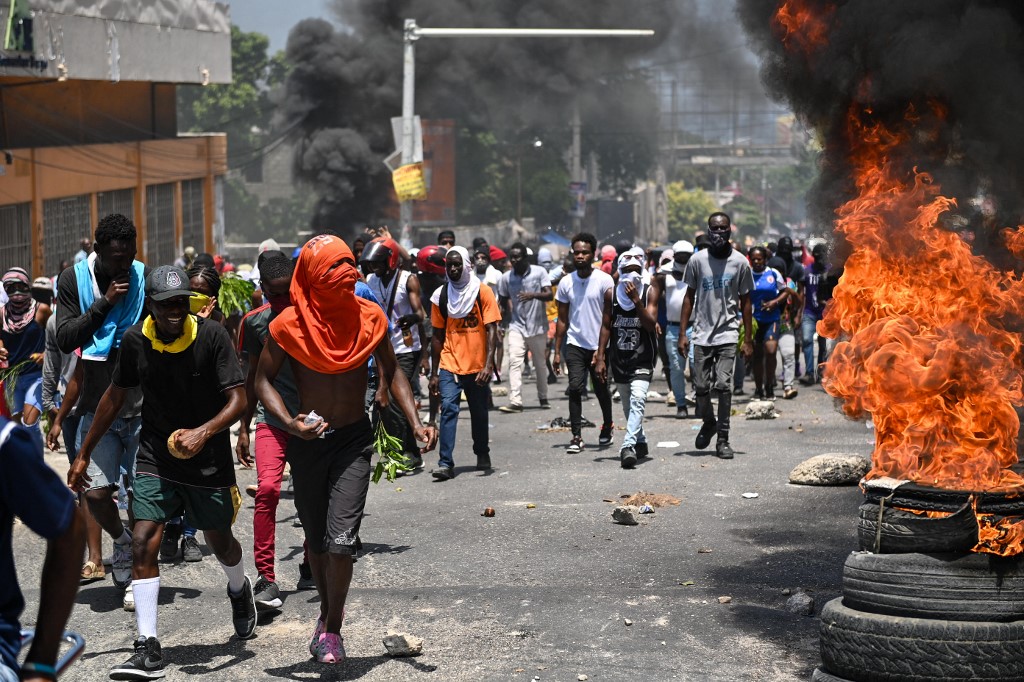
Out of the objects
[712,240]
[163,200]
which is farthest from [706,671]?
[163,200]

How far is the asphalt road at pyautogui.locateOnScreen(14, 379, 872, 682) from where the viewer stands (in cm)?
598

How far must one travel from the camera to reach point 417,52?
46.5 m

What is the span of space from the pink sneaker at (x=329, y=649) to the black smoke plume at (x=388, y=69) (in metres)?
39.4

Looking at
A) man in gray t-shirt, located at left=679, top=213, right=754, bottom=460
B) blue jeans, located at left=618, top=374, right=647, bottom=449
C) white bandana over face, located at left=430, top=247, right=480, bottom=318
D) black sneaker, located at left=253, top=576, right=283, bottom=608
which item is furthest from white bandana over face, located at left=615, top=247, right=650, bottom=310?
black sneaker, located at left=253, top=576, right=283, bottom=608

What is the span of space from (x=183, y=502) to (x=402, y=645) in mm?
1223

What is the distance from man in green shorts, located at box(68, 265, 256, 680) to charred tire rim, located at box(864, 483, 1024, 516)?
2.97m

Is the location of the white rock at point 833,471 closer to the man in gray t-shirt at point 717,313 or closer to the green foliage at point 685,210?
the man in gray t-shirt at point 717,313

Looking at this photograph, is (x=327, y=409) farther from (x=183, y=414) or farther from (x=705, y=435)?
(x=705, y=435)

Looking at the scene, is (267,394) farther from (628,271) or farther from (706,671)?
(628,271)

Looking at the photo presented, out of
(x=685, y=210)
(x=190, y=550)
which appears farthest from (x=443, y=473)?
(x=685, y=210)

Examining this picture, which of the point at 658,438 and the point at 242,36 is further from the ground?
the point at 242,36

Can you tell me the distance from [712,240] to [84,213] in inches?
995

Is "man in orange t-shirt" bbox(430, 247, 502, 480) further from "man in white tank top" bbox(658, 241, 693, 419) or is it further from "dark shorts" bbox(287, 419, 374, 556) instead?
"dark shorts" bbox(287, 419, 374, 556)

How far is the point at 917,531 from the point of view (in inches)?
206
